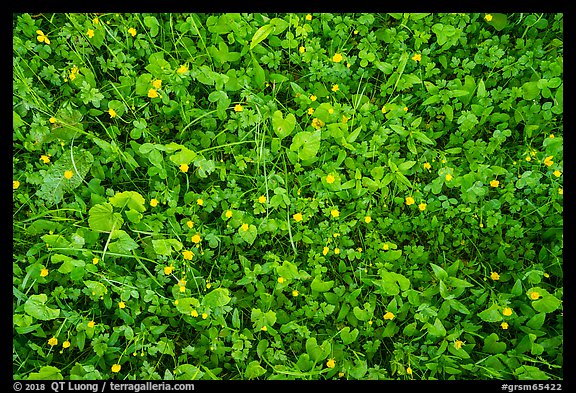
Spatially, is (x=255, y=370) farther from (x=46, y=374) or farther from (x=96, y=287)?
(x=46, y=374)

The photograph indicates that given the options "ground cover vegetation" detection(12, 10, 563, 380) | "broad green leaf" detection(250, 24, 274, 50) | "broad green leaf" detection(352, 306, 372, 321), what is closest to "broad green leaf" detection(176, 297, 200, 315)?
"ground cover vegetation" detection(12, 10, 563, 380)

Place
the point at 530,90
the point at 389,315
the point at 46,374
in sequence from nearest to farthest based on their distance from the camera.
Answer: the point at 46,374 → the point at 389,315 → the point at 530,90

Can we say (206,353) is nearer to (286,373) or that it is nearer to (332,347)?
(286,373)

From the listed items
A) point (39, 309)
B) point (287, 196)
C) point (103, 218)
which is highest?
point (287, 196)

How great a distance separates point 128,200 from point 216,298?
617 millimetres

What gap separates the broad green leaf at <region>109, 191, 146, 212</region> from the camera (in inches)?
87.6

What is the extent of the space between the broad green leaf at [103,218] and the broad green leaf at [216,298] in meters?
0.53

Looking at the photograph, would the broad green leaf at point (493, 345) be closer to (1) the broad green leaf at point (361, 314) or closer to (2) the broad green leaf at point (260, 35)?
(1) the broad green leaf at point (361, 314)

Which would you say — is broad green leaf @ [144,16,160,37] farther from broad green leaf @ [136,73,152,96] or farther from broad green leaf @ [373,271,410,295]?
broad green leaf @ [373,271,410,295]

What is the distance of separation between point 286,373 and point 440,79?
1.65 meters

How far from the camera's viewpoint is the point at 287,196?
229 cm

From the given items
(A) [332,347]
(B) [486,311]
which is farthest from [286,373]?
(B) [486,311]

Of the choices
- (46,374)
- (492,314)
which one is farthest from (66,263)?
(492,314)

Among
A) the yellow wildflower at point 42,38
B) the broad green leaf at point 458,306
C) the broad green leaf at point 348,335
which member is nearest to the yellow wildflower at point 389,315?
the broad green leaf at point 348,335
